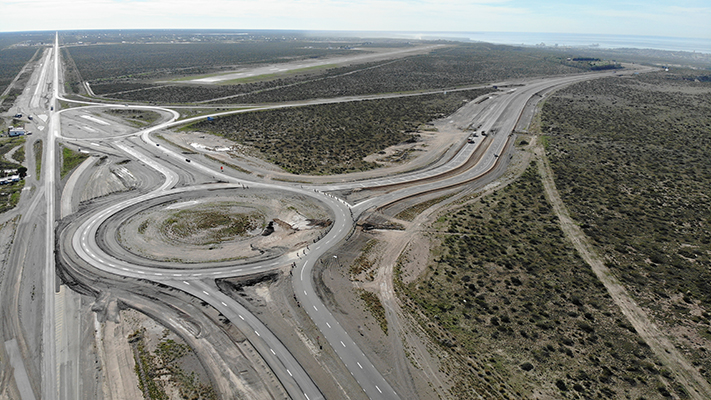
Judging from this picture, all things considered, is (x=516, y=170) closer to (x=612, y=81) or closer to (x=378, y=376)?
(x=378, y=376)

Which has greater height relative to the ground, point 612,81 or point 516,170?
point 612,81

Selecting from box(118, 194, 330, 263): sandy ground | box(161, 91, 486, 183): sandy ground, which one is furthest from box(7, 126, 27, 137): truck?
box(118, 194, 330, 263): sandy ground

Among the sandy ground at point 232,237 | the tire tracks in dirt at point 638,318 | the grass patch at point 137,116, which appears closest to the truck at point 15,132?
the grass patch at point 137,116

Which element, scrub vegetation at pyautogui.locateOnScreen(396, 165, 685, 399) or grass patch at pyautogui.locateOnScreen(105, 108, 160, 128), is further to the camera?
grass patch at pyautogui.locateOnScreen(105, 108, 160, 128)

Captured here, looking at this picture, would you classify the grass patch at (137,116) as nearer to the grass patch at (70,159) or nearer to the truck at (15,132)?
the grass patch at (70,159)

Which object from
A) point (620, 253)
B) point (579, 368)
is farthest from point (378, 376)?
point (620, 253)

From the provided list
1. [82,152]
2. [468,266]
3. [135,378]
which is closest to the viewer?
[135,378]

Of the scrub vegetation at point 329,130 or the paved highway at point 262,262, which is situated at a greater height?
the scrub vegetation at point 329,130

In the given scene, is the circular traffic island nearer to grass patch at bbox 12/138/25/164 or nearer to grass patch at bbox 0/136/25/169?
grass patch at bbox 0/136/25/169
